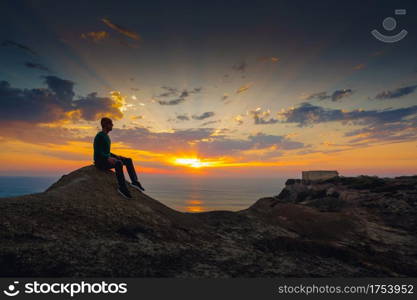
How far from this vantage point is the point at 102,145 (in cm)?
1055

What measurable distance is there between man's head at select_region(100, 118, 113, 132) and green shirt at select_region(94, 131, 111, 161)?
29cm

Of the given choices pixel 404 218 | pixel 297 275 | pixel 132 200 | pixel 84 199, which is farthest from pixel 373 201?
pixel 84 199

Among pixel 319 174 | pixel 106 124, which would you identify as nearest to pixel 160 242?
pixel 106 124

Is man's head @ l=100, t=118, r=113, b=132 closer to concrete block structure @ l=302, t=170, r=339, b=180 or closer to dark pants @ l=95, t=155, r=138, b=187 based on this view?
dark pants @ l=95, t=155, r=138, b=187

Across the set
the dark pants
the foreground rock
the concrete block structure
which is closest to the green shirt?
the dark pants

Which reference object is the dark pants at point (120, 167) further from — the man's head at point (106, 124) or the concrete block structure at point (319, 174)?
the concrete block structure at point (319, 174)

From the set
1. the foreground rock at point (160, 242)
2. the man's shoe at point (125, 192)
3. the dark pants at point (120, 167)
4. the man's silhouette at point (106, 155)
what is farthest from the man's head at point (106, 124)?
the man's shoe at point (125, 192)

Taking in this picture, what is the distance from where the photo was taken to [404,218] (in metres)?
18.0

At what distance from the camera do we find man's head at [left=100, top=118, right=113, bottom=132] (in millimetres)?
10594

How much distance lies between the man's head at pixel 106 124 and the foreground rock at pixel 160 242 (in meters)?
2.47

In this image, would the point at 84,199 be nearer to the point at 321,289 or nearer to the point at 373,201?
the point at 321,289

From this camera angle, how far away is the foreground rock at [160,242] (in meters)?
5.80

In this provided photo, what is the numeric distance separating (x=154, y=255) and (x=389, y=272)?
337 inches

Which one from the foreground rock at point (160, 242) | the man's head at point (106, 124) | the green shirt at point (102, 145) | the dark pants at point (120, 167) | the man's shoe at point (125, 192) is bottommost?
the foreground rock at point (160, 242)
